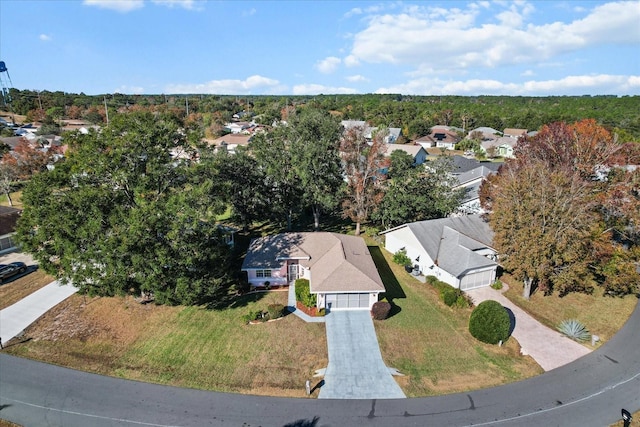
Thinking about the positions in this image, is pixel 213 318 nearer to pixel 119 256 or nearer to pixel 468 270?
pixel 119 256

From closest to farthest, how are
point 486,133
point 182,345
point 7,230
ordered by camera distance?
point 182,345, point 7,230, point 486,133

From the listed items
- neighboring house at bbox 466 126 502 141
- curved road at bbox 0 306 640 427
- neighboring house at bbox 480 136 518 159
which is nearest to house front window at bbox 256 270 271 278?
curved road at bbox 0 306 640 427

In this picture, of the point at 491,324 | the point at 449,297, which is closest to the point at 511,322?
the point at 491,324

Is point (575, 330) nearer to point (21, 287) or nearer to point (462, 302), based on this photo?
point (462, 302)

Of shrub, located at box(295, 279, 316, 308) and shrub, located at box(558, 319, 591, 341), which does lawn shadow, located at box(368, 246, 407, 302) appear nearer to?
shrub, located at box(295, 279, 316, 308)

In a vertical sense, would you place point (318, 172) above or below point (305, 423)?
above

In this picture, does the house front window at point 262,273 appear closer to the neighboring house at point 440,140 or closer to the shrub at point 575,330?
the shrub at point 575,330
